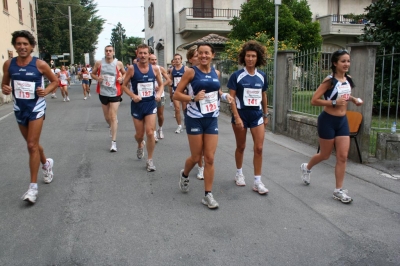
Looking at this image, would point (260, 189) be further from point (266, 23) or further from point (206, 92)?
point (266, 23)

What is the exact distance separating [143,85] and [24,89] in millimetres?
2081

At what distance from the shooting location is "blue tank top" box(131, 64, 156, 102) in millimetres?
6457

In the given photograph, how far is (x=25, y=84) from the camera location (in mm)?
4863

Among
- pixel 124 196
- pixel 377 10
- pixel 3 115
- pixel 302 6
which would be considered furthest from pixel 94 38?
pixel 124 196

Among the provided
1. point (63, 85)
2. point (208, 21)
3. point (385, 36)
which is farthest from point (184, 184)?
point (208, 21)

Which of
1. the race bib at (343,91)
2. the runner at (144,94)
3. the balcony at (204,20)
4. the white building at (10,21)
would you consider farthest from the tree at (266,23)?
the race bib at (343,91)

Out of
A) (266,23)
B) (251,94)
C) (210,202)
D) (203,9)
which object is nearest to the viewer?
(210,202)

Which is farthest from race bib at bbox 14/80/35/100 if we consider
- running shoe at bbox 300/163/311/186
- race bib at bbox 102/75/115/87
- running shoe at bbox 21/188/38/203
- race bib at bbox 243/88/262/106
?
running shoe at bbox 300/163/311/186

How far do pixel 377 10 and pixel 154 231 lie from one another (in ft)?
31.1

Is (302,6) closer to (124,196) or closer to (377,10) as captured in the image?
(377,10)

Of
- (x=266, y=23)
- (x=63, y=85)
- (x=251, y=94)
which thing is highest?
(x=266, y=23)

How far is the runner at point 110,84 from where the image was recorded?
308 inches

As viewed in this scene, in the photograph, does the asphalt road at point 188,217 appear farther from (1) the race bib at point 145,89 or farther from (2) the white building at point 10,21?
(2) the white building at point 10,21

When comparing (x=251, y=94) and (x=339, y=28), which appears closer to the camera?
(x=251, y=94)
